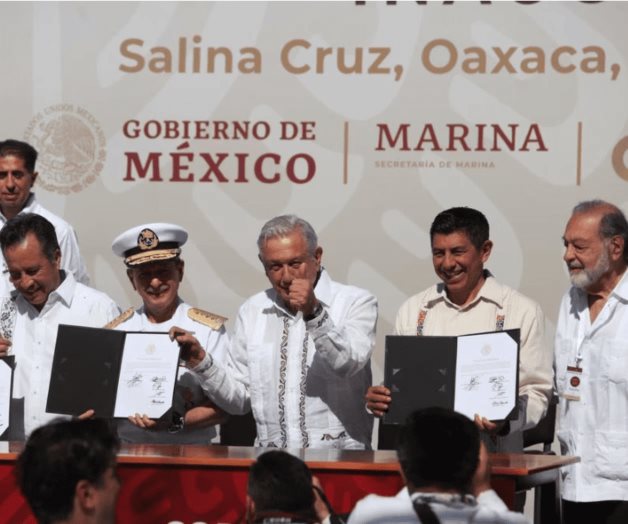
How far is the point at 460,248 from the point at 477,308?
234 mm

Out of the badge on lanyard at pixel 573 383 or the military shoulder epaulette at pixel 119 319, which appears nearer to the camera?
the badge on lanyard at pixel 573 383

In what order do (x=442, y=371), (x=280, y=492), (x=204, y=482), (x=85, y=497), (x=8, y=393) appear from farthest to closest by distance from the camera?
(x=8, y=393)
(x=442, y=371)
(x=204, y=482)
(x=280, y=492)
(x=85, y=497)

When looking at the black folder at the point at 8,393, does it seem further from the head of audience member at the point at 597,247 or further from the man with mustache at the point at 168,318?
the head of audience member at the point at 597,247

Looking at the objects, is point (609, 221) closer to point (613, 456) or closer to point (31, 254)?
point (613, 456)

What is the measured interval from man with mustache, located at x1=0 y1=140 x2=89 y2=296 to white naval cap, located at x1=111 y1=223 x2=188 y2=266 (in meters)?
0.77

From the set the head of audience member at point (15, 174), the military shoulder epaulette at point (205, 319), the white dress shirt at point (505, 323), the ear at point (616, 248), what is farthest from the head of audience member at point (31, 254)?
the ear at point (616, 248)

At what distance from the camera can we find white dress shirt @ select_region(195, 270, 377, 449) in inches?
228

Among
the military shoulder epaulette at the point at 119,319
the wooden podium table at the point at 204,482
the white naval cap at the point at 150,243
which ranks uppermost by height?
the white naval cap at the point at 150,243

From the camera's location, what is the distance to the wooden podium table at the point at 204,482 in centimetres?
503

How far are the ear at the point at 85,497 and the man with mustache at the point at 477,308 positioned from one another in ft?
6.95

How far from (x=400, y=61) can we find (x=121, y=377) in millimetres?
2255

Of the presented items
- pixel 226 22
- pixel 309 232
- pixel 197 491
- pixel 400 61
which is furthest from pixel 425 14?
pixel 197 491

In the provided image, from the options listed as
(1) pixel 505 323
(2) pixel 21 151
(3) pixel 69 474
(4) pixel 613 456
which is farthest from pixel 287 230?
(3) pixel 69 474

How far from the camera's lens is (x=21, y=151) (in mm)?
6719
